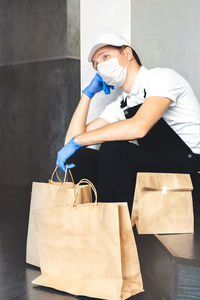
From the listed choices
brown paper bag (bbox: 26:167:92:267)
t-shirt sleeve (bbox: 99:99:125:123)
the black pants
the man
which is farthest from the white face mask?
brown paper bag (bbox: 26:167:92:267)

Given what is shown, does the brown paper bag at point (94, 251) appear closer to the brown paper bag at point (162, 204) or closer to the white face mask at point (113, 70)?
the brown paper bag at point (162, 204)

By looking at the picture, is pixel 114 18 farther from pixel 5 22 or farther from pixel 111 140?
pixel 5 22

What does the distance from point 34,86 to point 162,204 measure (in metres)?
2.26

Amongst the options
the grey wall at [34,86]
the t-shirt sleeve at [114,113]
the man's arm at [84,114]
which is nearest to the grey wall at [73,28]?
the grey wall at [34,86]

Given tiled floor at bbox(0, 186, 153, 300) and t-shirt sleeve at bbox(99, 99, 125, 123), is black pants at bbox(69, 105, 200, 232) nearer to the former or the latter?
t-shirt sleeve at bbox(99, 99, 125, 123)

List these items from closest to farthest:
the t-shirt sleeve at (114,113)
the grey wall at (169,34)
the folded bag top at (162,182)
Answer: the folded bag top at (162,182)
the t-shirt sleeve at (114,113)
the grey wall at (169,34)

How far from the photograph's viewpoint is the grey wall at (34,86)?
9.71ft

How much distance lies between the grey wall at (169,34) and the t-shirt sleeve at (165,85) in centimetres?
64

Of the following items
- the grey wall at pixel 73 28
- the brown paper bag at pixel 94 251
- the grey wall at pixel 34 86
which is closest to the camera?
the brown paper bag at pixel 94 251

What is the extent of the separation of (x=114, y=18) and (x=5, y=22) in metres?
1.68

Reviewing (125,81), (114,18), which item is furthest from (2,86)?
(125,81)

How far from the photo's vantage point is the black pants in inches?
58.4

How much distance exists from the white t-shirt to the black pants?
0.12ft

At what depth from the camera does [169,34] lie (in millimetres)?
2203
